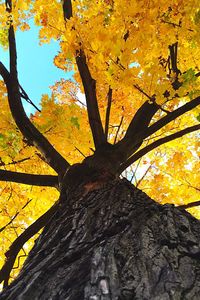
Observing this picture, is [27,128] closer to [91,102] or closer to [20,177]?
[20,177]

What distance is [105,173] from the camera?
3.36 m

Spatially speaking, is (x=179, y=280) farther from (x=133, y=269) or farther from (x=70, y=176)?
(x=70, y=176)

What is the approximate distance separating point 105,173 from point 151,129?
860 millimetres

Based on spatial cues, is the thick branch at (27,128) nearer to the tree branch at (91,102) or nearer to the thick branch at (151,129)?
the tree branch at (91,102)

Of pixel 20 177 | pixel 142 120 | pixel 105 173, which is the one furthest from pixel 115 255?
pixel 142 120

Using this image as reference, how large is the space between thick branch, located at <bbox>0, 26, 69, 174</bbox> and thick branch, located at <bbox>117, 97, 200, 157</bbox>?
68 centimetres

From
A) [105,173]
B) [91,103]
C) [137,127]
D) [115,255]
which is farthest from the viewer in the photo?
[137,127]

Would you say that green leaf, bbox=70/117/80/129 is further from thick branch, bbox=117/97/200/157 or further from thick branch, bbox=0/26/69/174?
thick branch, bbox=117/97/200/157

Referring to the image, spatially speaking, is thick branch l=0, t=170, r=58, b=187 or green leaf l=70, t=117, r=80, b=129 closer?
thick branch l=0, t=170, r=58, b=187

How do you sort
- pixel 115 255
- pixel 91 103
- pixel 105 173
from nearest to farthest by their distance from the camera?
pixel 115 255 < pixel 105 173 < pixel 91 103

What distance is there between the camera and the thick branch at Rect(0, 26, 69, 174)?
12.1 ft

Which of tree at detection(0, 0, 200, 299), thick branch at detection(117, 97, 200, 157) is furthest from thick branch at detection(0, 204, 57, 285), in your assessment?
thick branch at detection(117, 97, 200, 157)

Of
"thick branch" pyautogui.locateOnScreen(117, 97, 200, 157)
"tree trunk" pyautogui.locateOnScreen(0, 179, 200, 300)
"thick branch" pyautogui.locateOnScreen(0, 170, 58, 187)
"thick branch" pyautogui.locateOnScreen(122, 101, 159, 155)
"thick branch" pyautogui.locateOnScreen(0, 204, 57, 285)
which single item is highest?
"thick branch" pyautogui.locateOnScreen(122, 101, 159, 155)

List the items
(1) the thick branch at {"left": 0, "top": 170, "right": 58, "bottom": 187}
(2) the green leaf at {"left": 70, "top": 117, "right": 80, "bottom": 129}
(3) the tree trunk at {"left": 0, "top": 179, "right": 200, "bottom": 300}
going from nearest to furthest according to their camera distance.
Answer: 1. (3) the tree trunk at {"left": 0, "top": 179, "right": 200, "bottom": 300}
2. (1) the thick branch at {"left": 0, "top": 170, "right": 58, "bottom": 187}
3. (2) the green leaf at {"left": 70, "top": 117, "right": 80, "bottom": 129}
